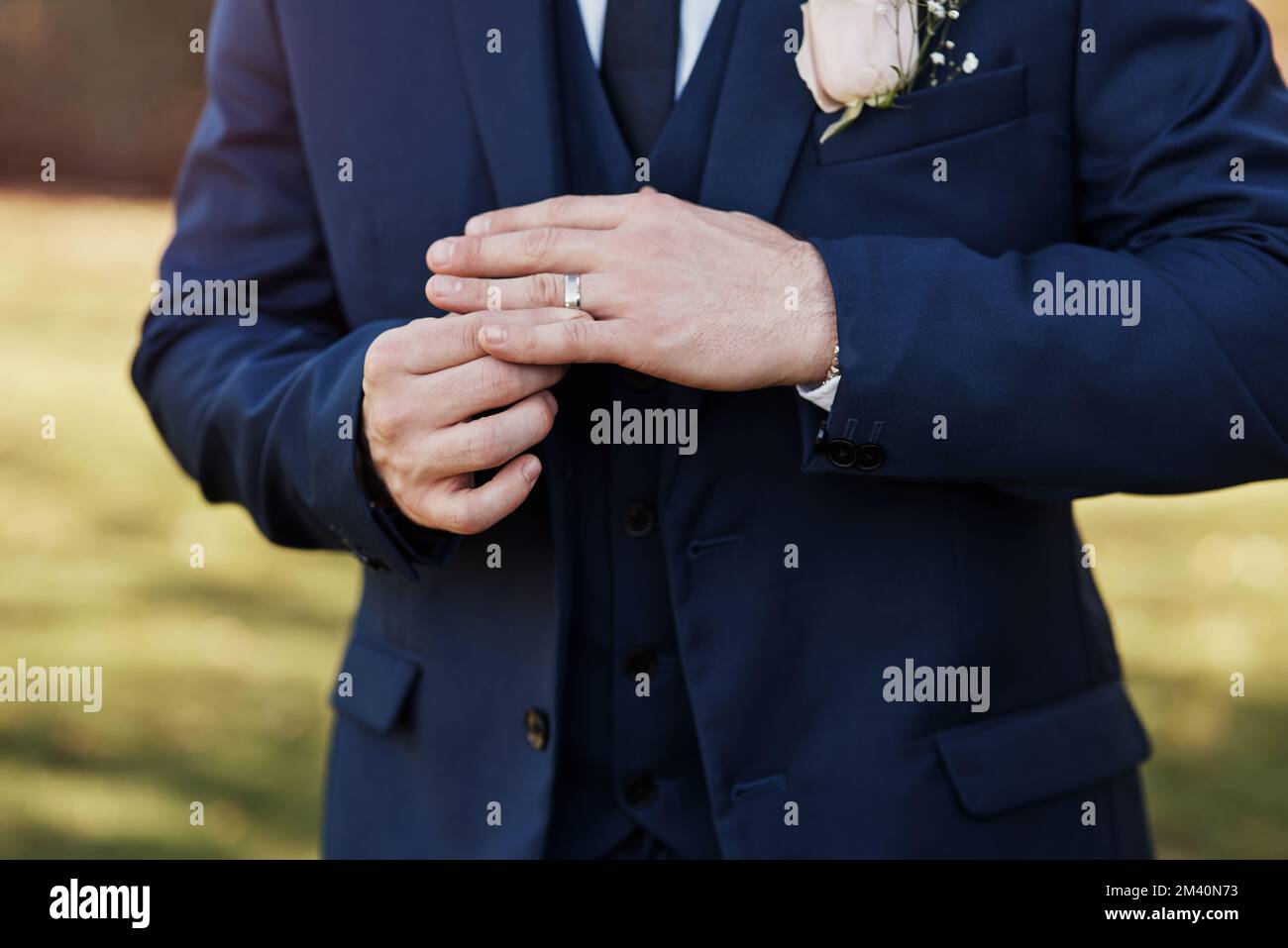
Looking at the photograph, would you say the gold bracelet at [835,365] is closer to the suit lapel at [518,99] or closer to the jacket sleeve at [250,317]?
the suit lapel at [518,99]

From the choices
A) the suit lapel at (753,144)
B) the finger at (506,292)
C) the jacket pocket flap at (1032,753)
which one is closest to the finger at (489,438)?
the finger at (506,292)

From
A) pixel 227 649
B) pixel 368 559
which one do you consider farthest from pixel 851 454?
pixel 227 649

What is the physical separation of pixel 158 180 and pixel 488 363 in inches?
700

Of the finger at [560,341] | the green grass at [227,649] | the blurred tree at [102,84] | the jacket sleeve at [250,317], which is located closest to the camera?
the finger at [560,341]

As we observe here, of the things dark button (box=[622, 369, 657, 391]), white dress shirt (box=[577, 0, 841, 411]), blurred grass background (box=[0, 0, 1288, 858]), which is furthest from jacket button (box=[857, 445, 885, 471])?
blurred grass background (box=[0, 0, 1288, 858])

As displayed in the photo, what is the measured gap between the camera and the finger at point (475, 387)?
144cm

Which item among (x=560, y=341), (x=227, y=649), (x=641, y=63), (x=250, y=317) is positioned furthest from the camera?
(x=227, y=649)

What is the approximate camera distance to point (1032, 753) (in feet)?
5.53

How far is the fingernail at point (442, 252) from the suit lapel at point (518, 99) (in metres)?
0.15

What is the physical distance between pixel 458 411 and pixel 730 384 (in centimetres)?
29

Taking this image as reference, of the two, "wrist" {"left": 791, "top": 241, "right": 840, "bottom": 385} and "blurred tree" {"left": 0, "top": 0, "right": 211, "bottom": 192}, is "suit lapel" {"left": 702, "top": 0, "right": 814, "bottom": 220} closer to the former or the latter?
"wrist" {"left": 791, "top": 241, "right": 840, "bottom": 385}

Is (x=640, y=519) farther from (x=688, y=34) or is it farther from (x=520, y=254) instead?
(x=688, y=34)

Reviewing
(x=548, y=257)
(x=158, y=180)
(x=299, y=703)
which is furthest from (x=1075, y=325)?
(x=158, y=180)
